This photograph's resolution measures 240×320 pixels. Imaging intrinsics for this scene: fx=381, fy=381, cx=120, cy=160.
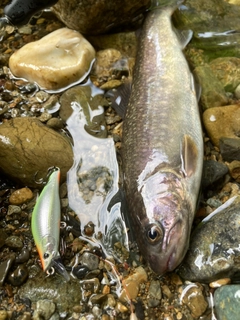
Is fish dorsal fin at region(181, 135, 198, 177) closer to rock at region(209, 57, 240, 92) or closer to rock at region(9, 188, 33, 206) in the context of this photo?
rock at region(209, 57, 240, 92)

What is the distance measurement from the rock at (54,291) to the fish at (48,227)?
7cm

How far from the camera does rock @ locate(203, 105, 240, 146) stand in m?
4.15

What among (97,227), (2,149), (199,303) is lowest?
(199,303)

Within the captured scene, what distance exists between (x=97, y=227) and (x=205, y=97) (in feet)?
6.44

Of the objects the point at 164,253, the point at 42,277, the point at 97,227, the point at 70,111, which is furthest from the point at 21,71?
the point at 164,253

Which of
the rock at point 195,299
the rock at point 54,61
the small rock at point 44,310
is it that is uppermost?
the rock at point 54,61

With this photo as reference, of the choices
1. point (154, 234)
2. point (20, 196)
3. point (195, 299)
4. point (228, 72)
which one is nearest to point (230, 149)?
point (228, 72)

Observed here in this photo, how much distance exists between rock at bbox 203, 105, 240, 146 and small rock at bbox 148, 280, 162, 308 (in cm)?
169

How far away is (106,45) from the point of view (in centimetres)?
505

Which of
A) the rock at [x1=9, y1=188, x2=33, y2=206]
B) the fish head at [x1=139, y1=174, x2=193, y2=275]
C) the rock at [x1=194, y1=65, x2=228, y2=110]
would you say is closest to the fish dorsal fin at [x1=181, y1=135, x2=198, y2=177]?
the fish head at [x1=139, y1=174, x2=193, y2=275]

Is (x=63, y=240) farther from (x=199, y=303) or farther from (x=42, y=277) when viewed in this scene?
(x=199, y=303)

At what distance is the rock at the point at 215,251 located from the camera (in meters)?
3.18

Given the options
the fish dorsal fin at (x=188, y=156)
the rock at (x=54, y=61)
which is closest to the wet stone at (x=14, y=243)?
the fish dorsal fin at (x=188, y=156)

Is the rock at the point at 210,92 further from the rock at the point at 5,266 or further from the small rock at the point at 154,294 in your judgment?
the rock at the point at 5,266
